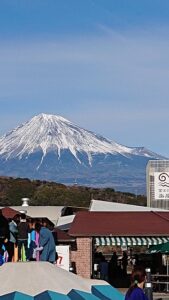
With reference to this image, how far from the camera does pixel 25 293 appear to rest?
8.90 meters

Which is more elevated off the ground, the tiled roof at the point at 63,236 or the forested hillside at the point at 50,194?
the forested hillside at the point at 50,194

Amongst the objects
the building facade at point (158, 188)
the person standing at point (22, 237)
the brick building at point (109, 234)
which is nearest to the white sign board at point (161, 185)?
the building facade at point (158, 188)

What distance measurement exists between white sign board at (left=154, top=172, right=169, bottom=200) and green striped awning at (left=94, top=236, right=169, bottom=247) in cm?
2233

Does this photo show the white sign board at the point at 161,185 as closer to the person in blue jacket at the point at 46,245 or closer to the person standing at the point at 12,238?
the person standing at the point at 12,238

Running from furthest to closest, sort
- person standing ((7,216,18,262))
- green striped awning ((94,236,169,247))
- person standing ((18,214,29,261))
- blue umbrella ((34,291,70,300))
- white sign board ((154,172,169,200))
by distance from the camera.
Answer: white sign board ((154,172,169,200)) < green striped awning ((94,236,169,247)) < person standing ((18,214,29,261)) < person standing ((7,216,18,262)) < blue umbrella ((34,291,70,300))

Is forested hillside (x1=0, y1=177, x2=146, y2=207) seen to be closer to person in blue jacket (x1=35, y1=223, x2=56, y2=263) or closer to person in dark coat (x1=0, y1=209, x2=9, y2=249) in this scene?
person in blue jacket (x1=35, y1=223, x2=56, y2=263)

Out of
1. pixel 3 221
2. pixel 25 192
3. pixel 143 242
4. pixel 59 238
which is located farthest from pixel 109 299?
pixel 25 192

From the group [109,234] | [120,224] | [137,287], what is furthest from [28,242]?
[120,224]

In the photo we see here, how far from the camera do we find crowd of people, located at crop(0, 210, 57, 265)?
Result: 16156 millimetres

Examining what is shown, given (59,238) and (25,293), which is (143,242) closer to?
(59,238)

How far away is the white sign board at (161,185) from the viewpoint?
165 ft

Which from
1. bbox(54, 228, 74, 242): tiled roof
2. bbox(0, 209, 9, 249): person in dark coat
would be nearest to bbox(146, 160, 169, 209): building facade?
bbox(54, 228, 74, 242): tiled roof

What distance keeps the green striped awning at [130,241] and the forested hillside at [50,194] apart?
1894 inches

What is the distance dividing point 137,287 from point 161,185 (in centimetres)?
4097
